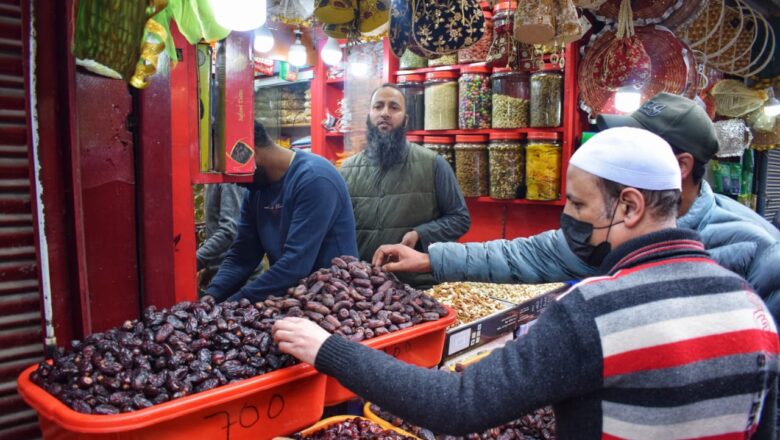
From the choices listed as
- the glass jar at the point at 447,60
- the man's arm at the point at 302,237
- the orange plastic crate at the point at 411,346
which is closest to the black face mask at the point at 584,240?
the orange plastic crate at the point at 411,346

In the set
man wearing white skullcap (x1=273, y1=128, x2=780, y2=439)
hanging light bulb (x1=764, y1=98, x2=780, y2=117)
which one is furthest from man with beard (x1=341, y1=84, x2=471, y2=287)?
hanging light bulb (x1=764, y1=98, x2=780, y2=117)

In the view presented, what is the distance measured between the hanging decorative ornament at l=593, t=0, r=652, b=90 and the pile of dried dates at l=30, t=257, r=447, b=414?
2.15m

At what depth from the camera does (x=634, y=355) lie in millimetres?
954

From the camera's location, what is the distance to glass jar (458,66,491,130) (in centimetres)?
403

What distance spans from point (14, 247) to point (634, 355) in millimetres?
1451

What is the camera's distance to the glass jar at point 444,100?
4191mm

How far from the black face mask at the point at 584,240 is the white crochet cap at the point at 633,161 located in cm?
9

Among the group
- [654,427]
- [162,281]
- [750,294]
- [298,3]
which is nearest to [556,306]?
[654,427]

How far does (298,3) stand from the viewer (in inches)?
119

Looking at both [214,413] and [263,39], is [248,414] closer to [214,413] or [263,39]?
[214,413]

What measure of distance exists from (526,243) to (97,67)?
5.33 feet

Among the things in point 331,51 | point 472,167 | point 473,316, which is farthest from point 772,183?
point 473,316

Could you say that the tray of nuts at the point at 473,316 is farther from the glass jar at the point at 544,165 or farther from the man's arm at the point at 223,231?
the man's arm at the point at 223,231

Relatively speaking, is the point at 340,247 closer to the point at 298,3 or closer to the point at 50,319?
the point at 50,319
